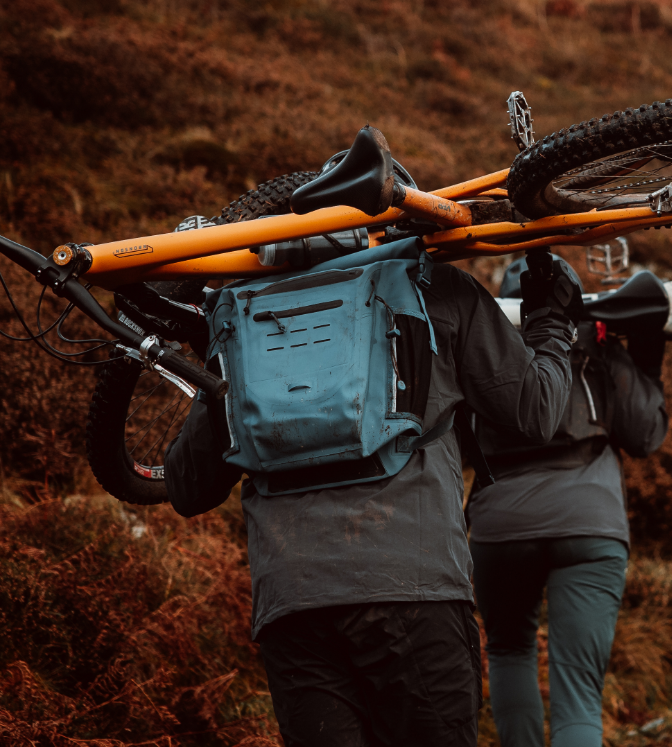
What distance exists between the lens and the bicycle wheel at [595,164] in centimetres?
203

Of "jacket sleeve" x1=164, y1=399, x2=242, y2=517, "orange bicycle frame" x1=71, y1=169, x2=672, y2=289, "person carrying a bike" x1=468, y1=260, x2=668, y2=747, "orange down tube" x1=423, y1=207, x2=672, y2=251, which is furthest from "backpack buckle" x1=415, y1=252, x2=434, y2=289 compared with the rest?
"person carrying a bike" x1=468, y1=260, x2=668, y2=747

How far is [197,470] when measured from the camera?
204cm

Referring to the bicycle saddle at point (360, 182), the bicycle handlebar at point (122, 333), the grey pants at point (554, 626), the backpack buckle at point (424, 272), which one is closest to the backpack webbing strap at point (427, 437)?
the backpack buckle at point (424, 272)

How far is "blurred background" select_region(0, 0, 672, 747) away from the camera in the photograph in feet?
10.5

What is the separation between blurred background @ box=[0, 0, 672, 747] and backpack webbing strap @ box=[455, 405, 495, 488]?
5.18 feet

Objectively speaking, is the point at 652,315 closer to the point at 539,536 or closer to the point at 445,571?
the point at 539,536

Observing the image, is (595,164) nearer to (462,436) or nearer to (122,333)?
(462,436)

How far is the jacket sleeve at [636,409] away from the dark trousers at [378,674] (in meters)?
1.55

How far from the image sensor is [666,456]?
6.26 metres

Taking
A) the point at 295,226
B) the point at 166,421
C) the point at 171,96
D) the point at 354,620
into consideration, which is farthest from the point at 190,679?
the point at 171,96

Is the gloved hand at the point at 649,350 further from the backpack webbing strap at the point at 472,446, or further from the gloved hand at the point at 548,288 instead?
the backpack webbing strap at the point at 472,446


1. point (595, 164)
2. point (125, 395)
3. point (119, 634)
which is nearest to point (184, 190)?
point (119, 634)

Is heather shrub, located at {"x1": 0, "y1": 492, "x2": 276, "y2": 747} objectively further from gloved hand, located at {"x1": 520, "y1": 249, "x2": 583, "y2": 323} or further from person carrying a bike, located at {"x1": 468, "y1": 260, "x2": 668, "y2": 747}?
gloved hand, located at {"x1": 520, "y1": 249, "x2": 583, "y2": 323}

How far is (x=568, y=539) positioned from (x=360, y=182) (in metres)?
1.82
